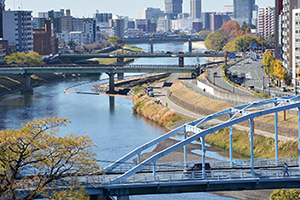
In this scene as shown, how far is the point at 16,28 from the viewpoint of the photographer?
168 metres

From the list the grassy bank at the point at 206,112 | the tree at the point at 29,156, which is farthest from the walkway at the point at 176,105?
the tree at the point at 29,156

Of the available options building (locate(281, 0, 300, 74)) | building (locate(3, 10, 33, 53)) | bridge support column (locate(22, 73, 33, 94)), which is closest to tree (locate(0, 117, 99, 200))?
building (locate(281, 0, 300, 74))

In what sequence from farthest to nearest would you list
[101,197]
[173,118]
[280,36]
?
[280,36] → [173,118] → [101,197]

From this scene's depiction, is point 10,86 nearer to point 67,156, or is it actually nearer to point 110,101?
point 110,101

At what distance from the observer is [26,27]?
561 ft

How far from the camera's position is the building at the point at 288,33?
97.6m

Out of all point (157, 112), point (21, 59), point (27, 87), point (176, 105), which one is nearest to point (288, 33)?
point (176, 105)

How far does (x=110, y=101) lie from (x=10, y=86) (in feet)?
84.3

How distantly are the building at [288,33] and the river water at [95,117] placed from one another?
2235cm

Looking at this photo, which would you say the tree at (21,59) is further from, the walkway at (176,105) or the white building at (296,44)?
the white building at (296,44)

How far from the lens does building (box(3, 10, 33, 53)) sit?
549ft

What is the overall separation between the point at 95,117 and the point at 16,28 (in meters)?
89.5

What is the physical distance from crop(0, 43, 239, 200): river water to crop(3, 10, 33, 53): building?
48.0m

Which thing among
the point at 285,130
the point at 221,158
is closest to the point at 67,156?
the point at 221,158
